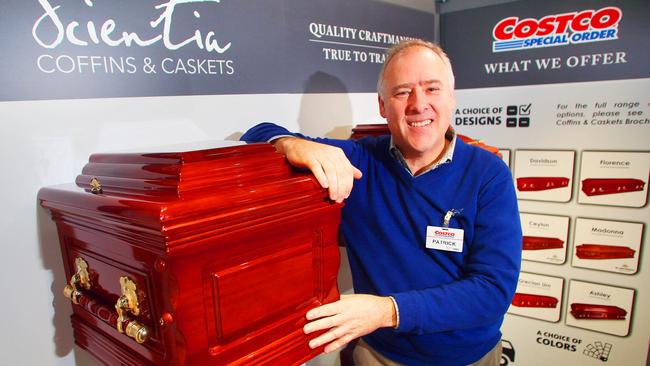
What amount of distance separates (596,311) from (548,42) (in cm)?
157

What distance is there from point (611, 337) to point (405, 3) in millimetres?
2240

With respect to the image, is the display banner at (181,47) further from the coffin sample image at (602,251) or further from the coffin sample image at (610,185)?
the coffin sample image at (602,251)

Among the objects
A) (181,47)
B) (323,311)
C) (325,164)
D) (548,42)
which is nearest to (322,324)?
(323,311)

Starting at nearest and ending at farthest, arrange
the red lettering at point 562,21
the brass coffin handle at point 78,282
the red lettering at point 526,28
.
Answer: the brass coffin handle at point 78,282 → the red lettering at point 562,21 → the red lettering at point 526,28

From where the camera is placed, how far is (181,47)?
1.33 metres

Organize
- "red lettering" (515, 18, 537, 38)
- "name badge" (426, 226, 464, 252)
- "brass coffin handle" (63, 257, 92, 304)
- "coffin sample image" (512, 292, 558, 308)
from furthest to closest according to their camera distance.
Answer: "coffin sample image" (512, 292, 558, 308) < "red lettering" (515, 18, 537, 38) < "name badge" (426, 226, 464, 252) < "brass coffin handle" (63, 257, 92, 304)

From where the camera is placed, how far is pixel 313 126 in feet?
5.97

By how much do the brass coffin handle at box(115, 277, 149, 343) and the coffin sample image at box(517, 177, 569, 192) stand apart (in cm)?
233

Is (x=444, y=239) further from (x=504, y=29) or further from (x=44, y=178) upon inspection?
(x=504, y=29)

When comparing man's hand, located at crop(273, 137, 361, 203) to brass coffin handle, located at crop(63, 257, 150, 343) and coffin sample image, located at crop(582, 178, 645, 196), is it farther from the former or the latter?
coffin sample image, located at crop(582, 178, 645, 196)

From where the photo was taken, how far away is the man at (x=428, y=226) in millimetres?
1214

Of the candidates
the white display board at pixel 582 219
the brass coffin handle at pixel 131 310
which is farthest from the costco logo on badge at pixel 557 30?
the brass coffin handle at pixel 131 310

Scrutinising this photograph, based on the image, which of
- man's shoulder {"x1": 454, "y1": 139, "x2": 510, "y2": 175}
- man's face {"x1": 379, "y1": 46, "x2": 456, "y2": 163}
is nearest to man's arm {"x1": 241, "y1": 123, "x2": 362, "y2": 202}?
man's face {"x1": 379, "y1": 46, "x2": 456, "y2": 163}

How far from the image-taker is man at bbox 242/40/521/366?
3.98 feet
